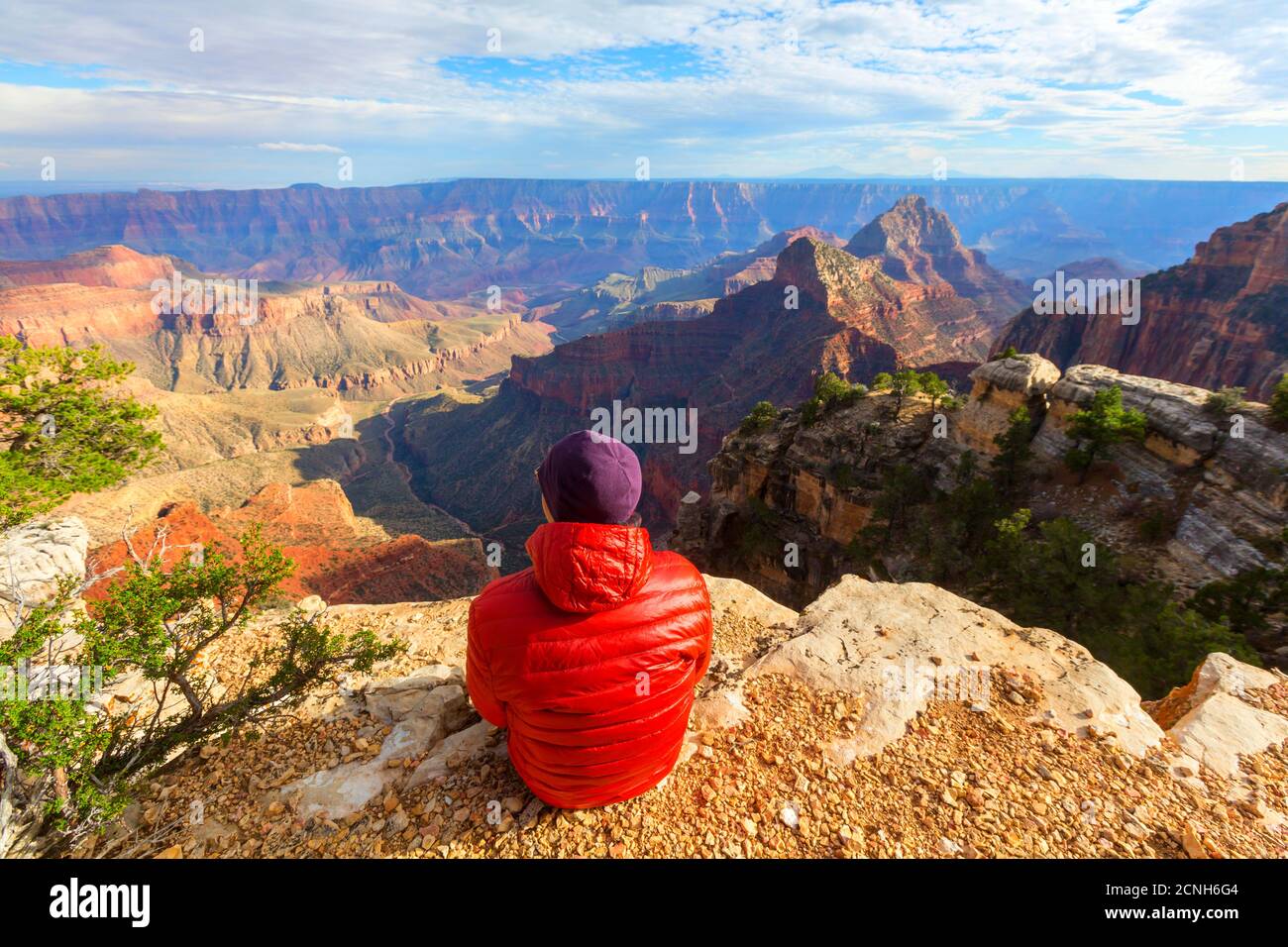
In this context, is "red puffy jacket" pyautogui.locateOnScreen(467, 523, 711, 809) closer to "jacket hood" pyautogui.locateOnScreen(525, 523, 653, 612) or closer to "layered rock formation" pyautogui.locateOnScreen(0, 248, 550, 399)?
"jacket hood" pyautogui.locateOnScreen(525, 523, 653, 612)

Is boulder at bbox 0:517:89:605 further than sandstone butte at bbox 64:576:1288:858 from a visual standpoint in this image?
Yes

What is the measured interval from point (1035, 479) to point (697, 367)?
83.0 meters

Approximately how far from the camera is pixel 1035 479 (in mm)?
21953

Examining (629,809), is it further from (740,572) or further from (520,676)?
(740,572)

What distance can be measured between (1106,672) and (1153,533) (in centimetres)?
1435

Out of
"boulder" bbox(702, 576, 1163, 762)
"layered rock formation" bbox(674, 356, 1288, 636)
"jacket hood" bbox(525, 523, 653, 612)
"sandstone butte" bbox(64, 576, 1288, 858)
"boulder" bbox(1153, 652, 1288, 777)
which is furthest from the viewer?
"layered rock formation" bbox(674, 356, 1288, 636)

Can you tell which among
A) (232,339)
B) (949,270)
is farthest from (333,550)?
(949,270)

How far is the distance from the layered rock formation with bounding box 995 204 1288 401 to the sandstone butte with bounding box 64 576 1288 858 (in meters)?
59.0

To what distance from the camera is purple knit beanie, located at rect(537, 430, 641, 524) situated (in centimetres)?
363

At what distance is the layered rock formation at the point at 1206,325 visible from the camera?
165 feet

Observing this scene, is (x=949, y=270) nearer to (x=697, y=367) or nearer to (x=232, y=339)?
(x=697, y=367)

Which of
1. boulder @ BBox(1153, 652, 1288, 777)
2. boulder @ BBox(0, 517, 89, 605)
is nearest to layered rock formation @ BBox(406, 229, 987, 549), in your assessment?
boulder @ BBox(0, 517, 89, 605)

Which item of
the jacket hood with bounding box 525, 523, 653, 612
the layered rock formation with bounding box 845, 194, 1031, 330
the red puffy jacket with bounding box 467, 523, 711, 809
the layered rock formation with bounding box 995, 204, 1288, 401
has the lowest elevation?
the red puffy jacket with bounding box 467, 523, 711, 809
